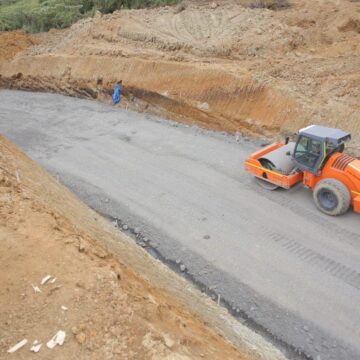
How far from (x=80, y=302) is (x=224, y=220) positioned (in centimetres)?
448

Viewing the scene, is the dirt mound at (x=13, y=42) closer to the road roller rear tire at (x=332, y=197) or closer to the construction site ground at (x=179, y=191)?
the construction site ground at (x=179, y=191)

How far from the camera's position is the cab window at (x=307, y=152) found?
862 centimetres

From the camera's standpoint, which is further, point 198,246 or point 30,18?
point 30,18

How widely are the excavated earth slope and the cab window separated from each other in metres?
3.15

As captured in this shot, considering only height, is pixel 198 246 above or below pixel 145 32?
below

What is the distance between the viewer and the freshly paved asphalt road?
21.7ft

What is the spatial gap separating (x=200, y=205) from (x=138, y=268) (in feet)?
9.36

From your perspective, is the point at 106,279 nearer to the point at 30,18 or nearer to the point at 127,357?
the point at 127,357

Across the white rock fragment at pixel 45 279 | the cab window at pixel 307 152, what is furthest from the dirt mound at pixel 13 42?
the white rock fragment at pixel 45 279

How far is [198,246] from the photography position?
815 centimetres

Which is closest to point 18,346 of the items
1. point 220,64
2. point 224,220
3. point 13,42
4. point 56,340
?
point 56,340

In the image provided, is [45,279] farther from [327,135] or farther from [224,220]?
[327,135]

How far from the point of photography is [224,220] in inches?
345

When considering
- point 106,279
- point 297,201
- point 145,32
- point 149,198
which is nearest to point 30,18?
point 145,32
